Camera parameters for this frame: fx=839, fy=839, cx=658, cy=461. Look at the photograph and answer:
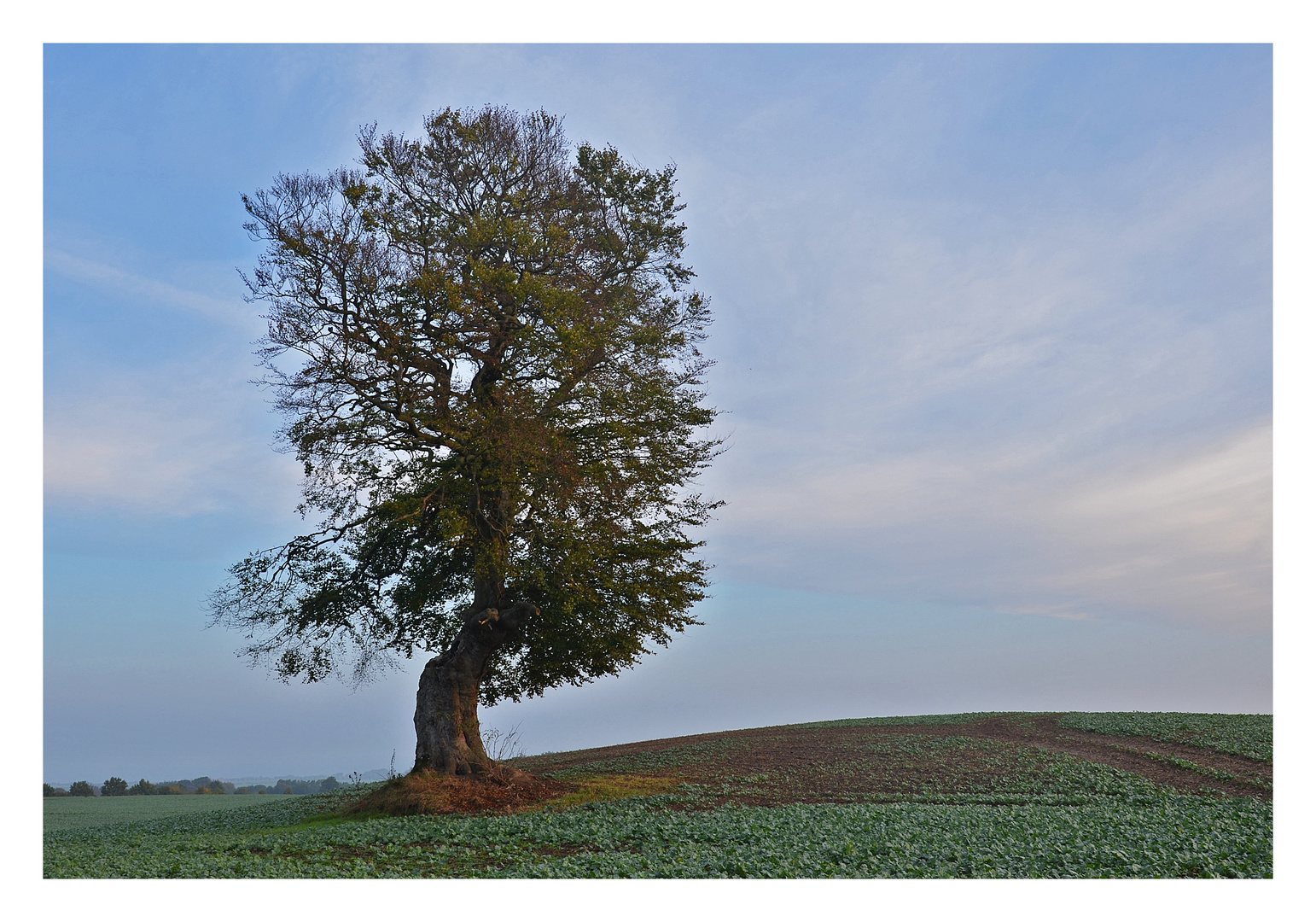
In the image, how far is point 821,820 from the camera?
41.5 feet

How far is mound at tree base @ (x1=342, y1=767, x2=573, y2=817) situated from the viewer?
16.1m

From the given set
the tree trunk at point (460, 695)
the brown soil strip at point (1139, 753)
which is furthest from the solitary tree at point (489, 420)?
the brown soil strip at point (1139, 753)

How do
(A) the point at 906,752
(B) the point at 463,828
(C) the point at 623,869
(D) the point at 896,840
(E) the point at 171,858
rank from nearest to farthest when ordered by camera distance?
(C) the point at 623,869 < (D) the point at 896,840 < (E) the point at 171,858 < (B) the point at 463,828 < (A) the point at 906,752

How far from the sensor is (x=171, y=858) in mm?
11656

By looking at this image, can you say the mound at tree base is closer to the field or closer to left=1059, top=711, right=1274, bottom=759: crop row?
the field

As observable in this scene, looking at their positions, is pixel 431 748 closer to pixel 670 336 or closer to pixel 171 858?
pixel 171 858

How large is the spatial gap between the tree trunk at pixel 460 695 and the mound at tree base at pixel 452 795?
1.41 ft

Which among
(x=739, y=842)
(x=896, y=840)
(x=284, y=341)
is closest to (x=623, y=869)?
(x=739, y=842)

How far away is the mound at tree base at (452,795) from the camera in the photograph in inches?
634

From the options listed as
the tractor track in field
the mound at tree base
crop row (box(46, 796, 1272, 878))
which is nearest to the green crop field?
crop row (box(46, 796, 1272, 878))

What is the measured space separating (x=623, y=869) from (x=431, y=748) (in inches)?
369

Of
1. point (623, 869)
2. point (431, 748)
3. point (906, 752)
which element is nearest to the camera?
point (623, 869)

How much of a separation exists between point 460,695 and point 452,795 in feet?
8.09

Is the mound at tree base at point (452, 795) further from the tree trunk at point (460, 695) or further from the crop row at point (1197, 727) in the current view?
the crop row at point (1197, 727)
